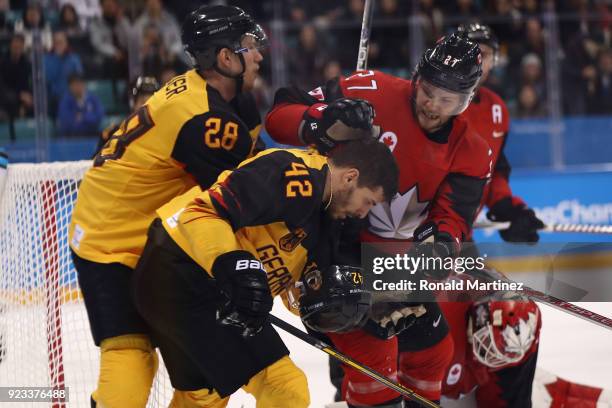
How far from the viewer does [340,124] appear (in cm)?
276

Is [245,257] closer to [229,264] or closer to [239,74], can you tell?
[229,264]

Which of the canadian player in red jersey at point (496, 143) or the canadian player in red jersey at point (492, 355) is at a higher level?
the canadian player in red jersey at point (496, 143)

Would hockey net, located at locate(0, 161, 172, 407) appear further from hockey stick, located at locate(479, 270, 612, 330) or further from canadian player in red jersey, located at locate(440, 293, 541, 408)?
hockey stick, located at locate(479, 270, 612, 330)

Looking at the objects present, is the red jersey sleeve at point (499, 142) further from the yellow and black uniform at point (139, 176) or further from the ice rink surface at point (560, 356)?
the yellow and black uniform at point (139, 176)

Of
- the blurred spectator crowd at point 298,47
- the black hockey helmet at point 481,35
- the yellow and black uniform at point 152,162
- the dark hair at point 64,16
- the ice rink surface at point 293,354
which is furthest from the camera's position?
the dark hair at point 64,16

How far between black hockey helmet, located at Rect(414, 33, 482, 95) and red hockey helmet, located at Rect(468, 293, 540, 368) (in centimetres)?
74

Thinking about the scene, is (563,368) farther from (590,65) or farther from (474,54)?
(590,65)

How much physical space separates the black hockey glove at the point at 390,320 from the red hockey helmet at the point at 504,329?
1.21 ft

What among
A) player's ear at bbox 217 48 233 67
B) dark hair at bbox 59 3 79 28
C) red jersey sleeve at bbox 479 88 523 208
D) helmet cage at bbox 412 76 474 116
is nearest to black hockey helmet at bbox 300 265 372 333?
helmet cage at bbox 412 76 474 116

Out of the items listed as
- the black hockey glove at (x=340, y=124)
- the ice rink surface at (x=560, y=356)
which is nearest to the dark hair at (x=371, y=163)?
the black hockey glove at (x=340, y=124)

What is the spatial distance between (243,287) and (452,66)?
1084 millimetres

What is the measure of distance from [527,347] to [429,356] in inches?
15.8

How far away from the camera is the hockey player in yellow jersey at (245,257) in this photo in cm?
234

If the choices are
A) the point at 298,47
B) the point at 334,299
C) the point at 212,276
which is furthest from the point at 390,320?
the point at 298,47
